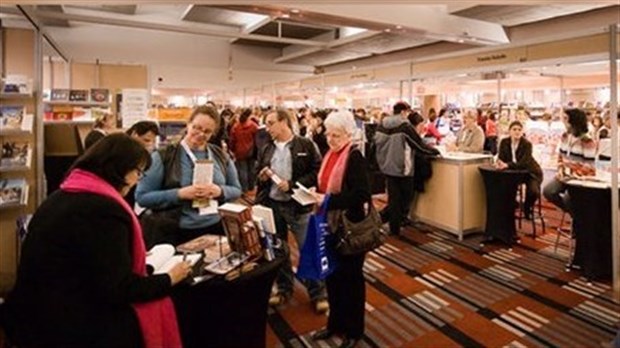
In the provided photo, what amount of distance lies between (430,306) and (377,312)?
444 mm

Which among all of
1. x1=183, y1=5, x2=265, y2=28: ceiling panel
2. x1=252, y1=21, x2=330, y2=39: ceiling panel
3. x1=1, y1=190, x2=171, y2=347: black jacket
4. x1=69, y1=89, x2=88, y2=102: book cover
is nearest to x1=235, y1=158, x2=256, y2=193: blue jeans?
x1=183, y1=5, x2=265, y2=28: ceiling panel

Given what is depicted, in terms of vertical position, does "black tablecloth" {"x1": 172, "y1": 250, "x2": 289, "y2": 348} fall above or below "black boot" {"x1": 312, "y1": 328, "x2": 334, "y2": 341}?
above

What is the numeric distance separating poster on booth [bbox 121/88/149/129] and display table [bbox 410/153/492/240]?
13.7 feet

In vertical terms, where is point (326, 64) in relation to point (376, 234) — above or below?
above

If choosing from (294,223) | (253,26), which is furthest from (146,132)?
(253,26)

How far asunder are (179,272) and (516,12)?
6635 millimetres

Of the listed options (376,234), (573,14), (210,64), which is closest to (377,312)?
(376,234)

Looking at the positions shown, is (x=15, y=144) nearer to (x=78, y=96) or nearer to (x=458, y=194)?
(x=78, y=96)

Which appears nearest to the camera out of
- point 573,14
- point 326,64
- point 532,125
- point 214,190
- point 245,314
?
point 245,314

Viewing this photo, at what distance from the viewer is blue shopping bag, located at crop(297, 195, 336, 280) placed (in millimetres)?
2666

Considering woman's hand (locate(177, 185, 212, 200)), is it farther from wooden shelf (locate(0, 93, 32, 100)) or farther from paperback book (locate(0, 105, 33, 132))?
wooden shelf (locate(0, 93, 32, 100))

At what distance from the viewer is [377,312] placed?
357 centimetres

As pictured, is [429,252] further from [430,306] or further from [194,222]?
[194,222]

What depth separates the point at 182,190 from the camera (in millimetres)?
2457
